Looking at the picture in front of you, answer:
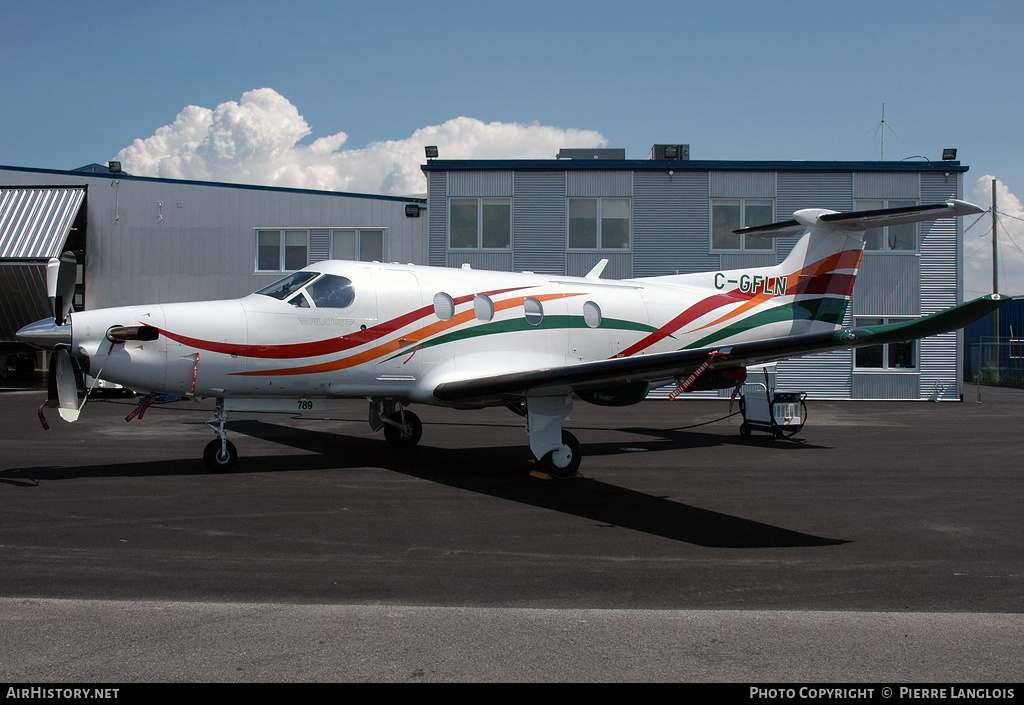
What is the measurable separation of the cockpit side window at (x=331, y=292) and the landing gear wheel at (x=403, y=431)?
3038mm

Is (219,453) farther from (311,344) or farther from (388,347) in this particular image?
(388,347)

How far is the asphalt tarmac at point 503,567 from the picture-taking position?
4172mm

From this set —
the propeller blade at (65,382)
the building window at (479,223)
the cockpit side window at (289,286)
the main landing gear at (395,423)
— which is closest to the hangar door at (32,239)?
the building window at (479,223)

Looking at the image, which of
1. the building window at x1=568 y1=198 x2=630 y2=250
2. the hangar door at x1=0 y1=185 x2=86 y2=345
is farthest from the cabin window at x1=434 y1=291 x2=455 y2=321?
the hangar door at x1=0 y1=185 x2=86 y2=345

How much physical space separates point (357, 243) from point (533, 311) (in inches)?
655

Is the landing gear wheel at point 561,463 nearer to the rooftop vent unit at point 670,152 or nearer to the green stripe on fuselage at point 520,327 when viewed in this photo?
the green stripe on fuselage at point 520,327

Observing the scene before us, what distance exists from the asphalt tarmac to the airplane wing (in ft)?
4.17

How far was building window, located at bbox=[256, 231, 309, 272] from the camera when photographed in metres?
26.9

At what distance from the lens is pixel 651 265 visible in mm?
25703

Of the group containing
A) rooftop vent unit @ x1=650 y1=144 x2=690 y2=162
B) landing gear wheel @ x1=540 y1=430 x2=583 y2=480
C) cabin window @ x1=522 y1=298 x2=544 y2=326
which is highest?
rooftop vent unit @ x1=650 y1=144 x2=690 y2=162

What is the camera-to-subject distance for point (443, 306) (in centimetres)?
1112

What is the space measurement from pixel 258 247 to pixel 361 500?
20419 millimetres

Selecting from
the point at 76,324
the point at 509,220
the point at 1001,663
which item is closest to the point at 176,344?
the point at 76,324

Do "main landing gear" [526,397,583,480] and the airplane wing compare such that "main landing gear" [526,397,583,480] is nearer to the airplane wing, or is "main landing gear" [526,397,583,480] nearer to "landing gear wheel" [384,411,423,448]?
the airplane wing
